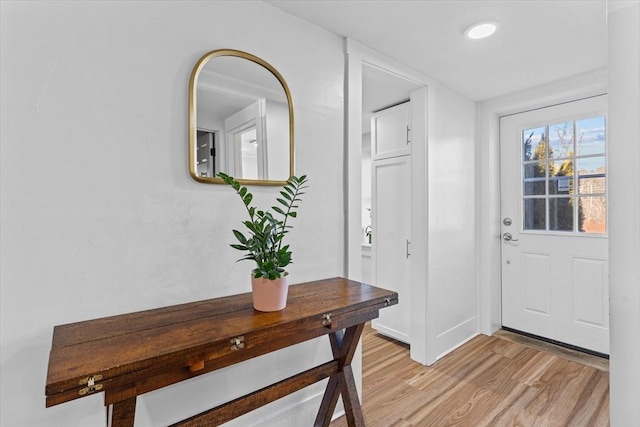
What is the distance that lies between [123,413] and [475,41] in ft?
8.05

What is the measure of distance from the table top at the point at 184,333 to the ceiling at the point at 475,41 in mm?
1418

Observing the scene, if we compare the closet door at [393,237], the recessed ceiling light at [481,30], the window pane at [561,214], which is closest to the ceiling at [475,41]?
the recessed ceiling light at [481,30]

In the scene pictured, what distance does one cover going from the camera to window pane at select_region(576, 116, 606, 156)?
8.28ft

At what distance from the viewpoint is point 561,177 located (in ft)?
8.93

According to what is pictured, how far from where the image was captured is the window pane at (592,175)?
251cm

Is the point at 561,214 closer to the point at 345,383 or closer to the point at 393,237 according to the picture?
the point at 393,237

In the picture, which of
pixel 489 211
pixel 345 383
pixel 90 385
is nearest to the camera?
pixel 90 385

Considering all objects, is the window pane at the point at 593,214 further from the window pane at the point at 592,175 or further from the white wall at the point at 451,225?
the white wall at the point at 451,225

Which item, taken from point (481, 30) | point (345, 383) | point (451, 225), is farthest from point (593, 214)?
point (345, 383)

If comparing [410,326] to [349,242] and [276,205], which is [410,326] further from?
[276,205]

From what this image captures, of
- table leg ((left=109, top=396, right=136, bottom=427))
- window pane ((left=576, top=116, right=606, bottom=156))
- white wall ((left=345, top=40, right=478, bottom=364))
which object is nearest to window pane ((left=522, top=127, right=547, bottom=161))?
window pane ((left=576, top=116, right=606, bottom=156))

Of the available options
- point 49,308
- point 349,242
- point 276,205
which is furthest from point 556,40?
point 49,308

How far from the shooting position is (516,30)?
1.83 meters

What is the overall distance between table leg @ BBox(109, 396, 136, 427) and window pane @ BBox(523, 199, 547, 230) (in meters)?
3.21
